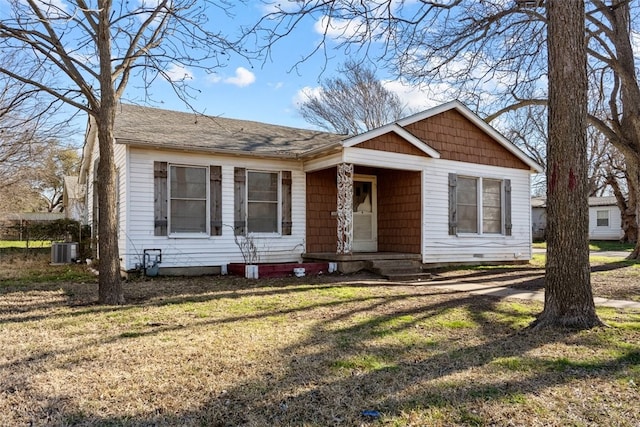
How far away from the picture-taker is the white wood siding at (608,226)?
3012 cm

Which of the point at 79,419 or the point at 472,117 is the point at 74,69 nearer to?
the point at 79,419

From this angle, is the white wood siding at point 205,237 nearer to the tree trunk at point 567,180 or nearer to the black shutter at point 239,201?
the black shutter at point 239,201

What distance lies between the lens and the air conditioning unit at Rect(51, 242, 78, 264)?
13969 millimetres

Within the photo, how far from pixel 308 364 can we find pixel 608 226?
108ft

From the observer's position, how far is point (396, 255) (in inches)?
440

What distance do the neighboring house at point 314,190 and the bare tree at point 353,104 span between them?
14.0m

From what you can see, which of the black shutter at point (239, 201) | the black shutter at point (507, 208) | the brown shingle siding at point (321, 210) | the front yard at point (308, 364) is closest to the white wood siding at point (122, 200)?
the black shutter at point (239, 201)

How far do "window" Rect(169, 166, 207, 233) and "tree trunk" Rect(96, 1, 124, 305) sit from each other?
3.25 metres

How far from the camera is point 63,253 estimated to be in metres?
14.1

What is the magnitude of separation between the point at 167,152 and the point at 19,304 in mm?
4186

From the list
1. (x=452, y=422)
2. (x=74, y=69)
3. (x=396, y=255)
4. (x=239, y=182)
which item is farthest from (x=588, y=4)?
(x=452, y=422)

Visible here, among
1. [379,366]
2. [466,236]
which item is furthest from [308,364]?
[466,236]

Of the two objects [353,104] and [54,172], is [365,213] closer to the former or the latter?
[353,104]

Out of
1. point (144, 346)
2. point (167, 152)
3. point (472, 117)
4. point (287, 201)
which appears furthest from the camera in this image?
point (472, 117)
